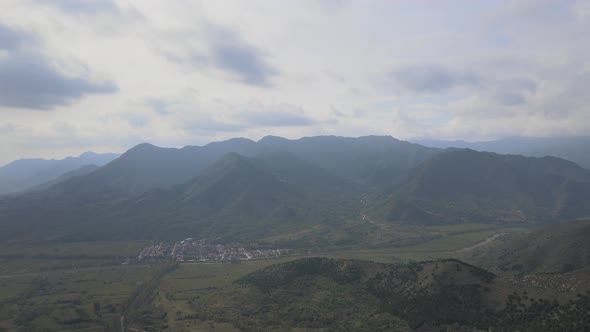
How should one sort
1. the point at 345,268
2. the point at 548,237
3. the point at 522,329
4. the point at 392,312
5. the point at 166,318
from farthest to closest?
the point at 548,237
the point at 345,268
the point at 166,318
the point at 392,312
the point at 522,329

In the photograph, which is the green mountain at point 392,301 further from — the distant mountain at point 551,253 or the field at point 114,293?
the distant mountain at point 551,253

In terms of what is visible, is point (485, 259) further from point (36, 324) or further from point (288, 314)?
point (36, 324)

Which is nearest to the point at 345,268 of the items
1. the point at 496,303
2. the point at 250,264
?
the point at 496,303

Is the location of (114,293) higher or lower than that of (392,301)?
lower

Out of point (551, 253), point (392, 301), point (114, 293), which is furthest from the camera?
point (551, 253)

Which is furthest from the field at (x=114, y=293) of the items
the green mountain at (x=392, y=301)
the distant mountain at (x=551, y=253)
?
the distant mountain at (x=551, y=253)

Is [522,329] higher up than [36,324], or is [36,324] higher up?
[522,329]

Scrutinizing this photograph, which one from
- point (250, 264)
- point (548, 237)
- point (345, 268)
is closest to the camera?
point (345, 268)

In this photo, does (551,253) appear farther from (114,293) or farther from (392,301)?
(114,293)

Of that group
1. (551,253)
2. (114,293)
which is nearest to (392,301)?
(551,253)
